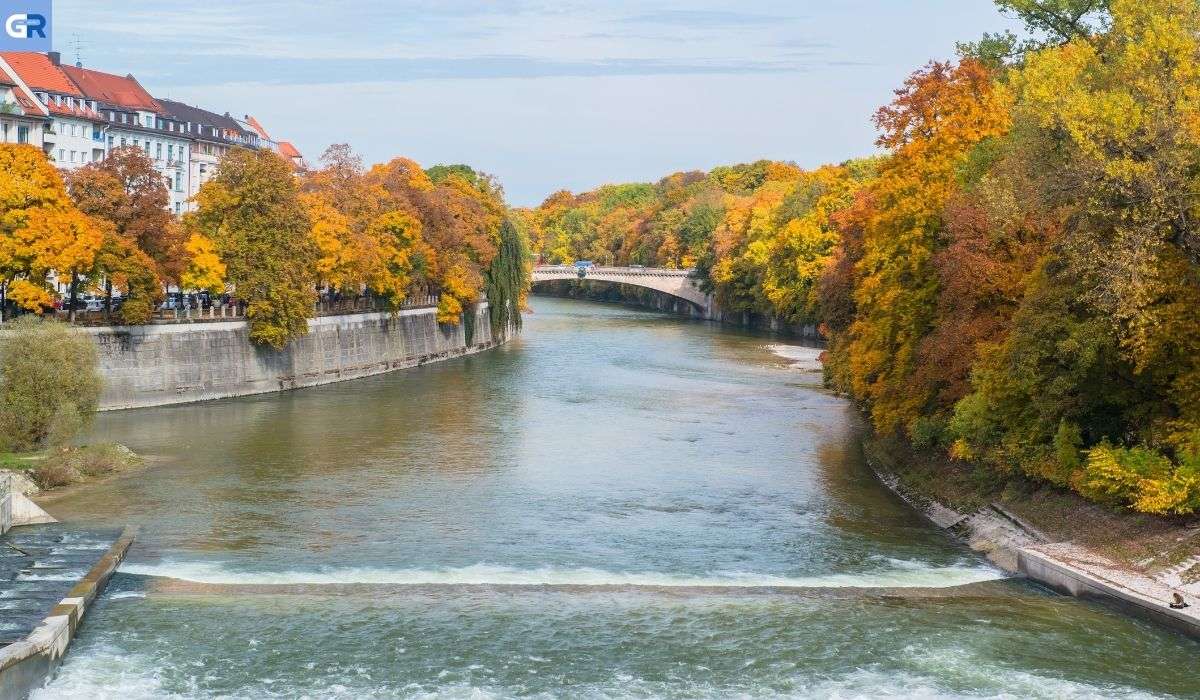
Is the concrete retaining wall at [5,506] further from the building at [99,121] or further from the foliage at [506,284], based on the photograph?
the foliage at [506,284]

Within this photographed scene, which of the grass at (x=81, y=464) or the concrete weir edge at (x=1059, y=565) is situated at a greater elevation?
the grass at (x=81, y=464)

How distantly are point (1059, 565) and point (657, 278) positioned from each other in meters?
121

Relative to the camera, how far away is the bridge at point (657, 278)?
152m

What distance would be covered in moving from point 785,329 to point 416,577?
8794 cm

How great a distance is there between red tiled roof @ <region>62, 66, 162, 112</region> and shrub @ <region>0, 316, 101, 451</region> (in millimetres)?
64108

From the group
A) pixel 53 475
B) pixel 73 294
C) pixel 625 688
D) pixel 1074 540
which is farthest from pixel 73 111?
pixel 625 688

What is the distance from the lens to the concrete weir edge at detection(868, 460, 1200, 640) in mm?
30783

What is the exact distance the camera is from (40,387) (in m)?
46.0

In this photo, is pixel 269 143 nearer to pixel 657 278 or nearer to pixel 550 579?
pixel 657 278

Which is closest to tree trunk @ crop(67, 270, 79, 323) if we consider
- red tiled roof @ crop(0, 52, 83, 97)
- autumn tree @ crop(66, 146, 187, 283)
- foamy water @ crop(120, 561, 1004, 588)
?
autumn tree @ crop(66, 146, 187, 283)

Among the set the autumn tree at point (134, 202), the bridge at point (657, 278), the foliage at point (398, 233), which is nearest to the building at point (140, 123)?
the foliage at point (398, 233)

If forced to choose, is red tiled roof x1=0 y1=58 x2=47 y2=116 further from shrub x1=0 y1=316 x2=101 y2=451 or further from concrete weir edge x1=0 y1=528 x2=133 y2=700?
concrete weir edge x1=0 y1=528 x2=133 y2=700

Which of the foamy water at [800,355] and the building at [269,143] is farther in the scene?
the building at [269,143]

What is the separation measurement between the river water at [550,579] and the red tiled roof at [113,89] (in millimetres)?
57276
